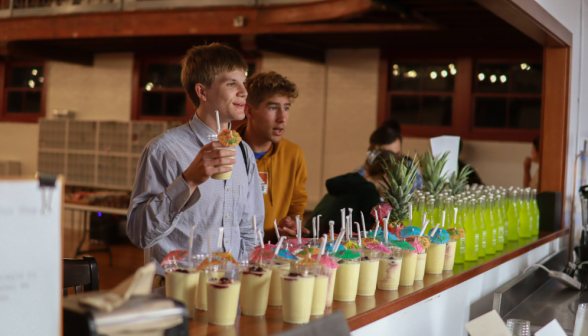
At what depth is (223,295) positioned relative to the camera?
152 cm

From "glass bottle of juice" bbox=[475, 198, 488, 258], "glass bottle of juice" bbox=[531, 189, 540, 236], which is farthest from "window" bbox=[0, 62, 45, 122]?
"glass bottle of juice" bbox=[475, 198, 488, 258]

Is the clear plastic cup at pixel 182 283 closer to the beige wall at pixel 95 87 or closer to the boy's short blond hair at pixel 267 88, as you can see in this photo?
the boy's short blond hair at pixel 267 88

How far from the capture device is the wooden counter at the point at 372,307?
154 cm

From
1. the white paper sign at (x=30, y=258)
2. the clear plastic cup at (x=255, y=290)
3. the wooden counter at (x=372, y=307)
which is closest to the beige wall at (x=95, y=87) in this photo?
the wooden counter at (x=372, y=307)

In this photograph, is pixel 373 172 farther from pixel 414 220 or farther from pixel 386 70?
pixel 386 70

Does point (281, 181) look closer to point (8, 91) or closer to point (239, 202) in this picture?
point (239, 202)

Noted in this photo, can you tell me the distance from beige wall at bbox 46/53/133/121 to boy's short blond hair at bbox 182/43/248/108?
8.12 meters

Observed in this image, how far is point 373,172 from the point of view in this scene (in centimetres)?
375

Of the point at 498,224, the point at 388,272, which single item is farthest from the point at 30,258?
the point at 498,224

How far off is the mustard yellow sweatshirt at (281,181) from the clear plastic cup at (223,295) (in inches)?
68.1

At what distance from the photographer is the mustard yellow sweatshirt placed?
339cm

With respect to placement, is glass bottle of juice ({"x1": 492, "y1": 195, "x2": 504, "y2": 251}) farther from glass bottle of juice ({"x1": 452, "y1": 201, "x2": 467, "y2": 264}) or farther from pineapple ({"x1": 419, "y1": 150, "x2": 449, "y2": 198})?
glass bottle of juice ({"x1": 452, "y1": 201, "x2": 467, "y2": 264})

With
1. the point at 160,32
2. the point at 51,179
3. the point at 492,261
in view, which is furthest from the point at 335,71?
the point at 51,179

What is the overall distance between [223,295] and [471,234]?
178 centimetres
